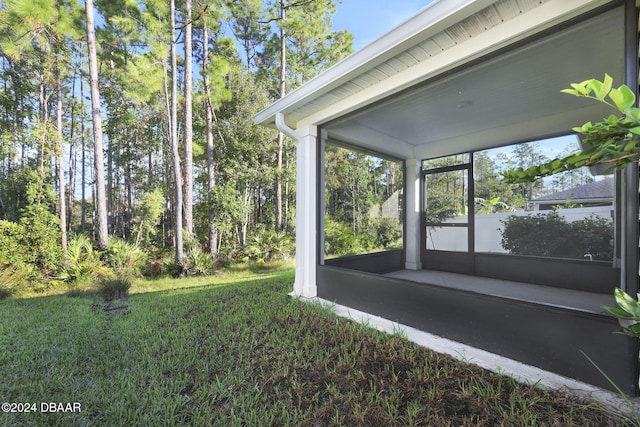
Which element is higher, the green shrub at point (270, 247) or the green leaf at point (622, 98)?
the green leaf at point (622, 98)

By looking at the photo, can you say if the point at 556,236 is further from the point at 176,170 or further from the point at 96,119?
the point at 96,119

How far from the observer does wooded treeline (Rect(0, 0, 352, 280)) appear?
6402 mm

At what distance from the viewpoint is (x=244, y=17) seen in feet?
29.6

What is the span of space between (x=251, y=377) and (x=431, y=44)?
312 cm

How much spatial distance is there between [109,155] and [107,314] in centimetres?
1070

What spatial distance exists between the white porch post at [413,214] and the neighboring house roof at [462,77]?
39.2 inches

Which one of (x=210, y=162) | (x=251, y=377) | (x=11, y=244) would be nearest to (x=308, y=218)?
(x=251, y=377)

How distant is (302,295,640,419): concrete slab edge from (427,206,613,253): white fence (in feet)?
9.72

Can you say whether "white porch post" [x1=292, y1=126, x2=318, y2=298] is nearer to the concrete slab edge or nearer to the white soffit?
the white soffit

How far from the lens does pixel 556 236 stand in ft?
14.1

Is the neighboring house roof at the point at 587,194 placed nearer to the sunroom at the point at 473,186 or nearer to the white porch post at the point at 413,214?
the sunroom at the point at 473,186

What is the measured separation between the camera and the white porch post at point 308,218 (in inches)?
155

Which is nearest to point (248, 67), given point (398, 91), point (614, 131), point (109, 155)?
point (109, 155)

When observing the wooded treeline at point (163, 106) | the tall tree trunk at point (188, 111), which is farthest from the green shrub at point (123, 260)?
the tall tree trunk at point (188, 111)
